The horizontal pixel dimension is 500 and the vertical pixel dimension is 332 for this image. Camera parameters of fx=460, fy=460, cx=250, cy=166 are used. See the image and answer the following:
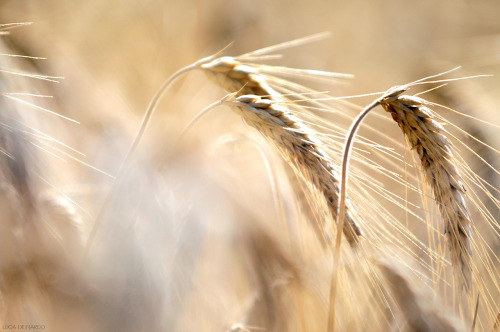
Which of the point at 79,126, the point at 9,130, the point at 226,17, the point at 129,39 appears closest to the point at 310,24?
the point at 226,17

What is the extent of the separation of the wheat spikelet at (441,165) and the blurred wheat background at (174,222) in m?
0.03

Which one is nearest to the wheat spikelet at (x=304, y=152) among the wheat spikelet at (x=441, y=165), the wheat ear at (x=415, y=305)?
the wheat spikelet at (x=441, y=165)

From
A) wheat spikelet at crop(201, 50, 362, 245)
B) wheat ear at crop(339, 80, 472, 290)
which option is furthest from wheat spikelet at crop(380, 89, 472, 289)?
wheat spikelet at crop(201, 50, 362, 245)

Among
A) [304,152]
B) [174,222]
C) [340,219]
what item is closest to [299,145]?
→ [304,152]

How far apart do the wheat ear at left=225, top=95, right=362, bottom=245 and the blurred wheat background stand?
2.5 inches

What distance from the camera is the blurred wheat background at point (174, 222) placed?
64 cm

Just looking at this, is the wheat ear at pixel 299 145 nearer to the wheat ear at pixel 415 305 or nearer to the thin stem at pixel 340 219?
the thin stem at pixel 340 219

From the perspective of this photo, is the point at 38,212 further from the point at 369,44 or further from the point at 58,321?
the point at 369,44

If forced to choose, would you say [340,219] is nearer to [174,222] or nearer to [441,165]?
[441,165]

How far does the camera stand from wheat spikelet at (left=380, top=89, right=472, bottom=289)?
0.71 meters

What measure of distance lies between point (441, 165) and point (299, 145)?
0.74ft

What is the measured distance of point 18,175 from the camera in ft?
2.21

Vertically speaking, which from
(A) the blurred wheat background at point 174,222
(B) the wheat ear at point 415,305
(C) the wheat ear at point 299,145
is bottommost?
(B) the wheat ear at point 415,305

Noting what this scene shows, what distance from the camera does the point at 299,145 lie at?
753mm
